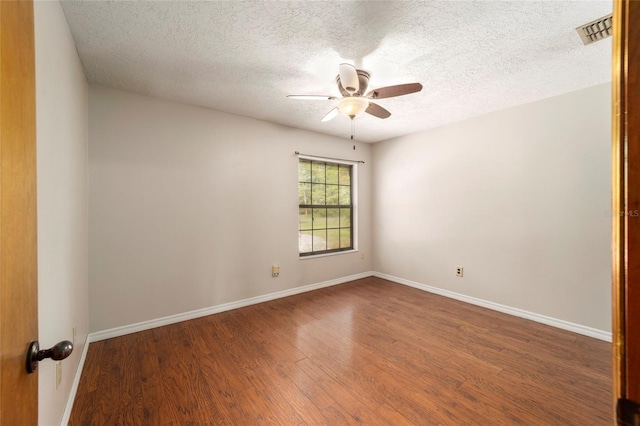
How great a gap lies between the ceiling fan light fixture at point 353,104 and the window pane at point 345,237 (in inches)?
98.3

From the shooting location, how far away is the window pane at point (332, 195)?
13.8 ft

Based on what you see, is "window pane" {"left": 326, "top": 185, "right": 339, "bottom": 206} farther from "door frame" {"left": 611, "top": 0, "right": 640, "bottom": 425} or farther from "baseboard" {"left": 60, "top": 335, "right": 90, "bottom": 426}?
"door frame" {"left": 611, "top": 0, "right": 640, "bottom": 425}

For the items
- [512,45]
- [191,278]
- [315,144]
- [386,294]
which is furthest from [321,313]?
[512,45]

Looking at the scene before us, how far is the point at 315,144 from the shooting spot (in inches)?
153

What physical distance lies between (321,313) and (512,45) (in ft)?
9.84

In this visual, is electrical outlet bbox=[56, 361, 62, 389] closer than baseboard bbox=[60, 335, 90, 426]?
Yes

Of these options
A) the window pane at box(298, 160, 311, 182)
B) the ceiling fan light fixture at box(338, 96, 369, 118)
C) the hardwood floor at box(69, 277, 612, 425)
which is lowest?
the hardwood floor at box(69, 277, 612, 425)

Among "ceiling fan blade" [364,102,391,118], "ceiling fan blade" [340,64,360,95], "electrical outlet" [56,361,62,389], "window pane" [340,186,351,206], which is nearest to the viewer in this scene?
"electrical outlet" [56,361,62,389]

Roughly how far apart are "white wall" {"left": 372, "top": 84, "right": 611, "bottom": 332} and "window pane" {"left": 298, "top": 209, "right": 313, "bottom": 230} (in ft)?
4.91

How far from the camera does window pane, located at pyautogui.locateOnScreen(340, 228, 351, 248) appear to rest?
4383 mm

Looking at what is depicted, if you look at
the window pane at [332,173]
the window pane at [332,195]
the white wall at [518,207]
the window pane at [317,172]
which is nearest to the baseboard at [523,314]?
the white wall at [518,207]

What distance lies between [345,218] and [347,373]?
9.13 feet

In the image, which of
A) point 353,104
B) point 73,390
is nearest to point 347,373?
point 73,390

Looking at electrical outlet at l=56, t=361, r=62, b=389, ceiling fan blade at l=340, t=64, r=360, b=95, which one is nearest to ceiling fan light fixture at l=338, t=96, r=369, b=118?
ceiling fan blade at l=340, t=64, r=360, b=95
